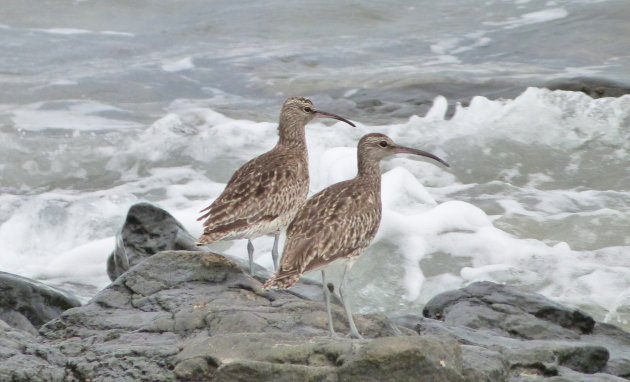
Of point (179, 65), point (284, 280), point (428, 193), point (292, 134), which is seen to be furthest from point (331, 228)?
point (179, 65)

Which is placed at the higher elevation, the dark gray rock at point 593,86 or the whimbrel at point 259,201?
the whimbrel at point 259,201

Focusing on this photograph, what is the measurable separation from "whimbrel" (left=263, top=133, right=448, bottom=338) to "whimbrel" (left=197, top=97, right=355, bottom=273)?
0.68 m

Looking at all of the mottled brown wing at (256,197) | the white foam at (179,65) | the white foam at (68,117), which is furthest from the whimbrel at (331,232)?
the white foam at (179,65)

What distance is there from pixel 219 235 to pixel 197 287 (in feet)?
2.52

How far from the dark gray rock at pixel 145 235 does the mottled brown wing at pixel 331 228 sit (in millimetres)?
1813

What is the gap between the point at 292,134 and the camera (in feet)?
33.4

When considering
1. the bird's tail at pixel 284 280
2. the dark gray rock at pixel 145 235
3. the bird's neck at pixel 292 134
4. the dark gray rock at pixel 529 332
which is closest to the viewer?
the bird's tail at pixel 284 280

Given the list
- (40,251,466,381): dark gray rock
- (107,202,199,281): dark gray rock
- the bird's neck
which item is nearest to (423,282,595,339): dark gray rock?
(40,251,466,381): dark gray rock

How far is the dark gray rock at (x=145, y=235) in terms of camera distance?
9781mm

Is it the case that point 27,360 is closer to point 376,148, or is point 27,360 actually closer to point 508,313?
point 376,148

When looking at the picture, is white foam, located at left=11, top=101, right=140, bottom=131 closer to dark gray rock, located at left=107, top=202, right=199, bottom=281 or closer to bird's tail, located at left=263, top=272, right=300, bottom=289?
dark gray rock, located at left=107, top=202, right=199, bottom=281

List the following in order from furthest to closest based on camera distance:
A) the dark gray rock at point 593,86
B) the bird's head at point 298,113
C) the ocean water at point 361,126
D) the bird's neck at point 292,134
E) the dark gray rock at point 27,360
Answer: the dark gray rock at point 593,86 → the ocean water at point 361,126 → the bird's head at point 298,113 → the bird's neck at point 292,134 → the dark gray rock at point 27,360

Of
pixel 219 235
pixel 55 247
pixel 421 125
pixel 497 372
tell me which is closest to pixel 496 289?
pixel 219 235

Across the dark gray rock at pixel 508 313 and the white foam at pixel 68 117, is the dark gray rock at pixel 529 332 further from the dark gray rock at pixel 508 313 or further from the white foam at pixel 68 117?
the white foam at pixel 68 117
